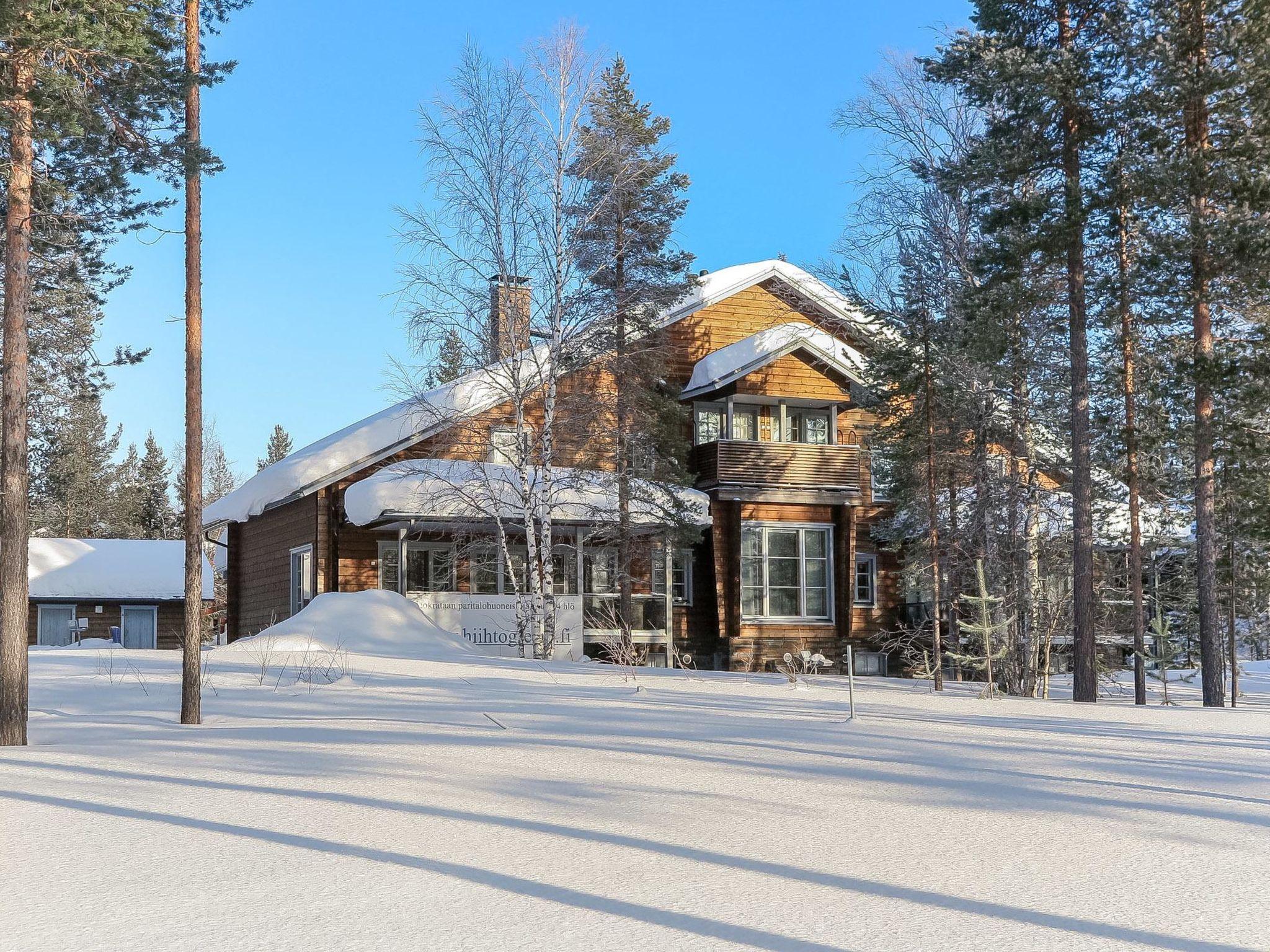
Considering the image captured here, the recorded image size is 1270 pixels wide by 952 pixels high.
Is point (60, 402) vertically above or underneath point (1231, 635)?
above

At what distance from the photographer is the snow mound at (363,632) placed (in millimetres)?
21250

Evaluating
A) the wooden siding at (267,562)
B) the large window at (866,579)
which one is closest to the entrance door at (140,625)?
the wooden siding at (267,562)

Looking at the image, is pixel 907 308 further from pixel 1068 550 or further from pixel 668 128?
pixel 668 128

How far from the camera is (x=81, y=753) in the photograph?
35.3 ft

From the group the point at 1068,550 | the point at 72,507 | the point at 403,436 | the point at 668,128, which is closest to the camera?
the point at 1068,550

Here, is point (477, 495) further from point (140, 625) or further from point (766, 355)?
point (140, 625)

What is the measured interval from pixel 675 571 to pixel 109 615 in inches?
881

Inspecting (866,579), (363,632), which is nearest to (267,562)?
(363,632)

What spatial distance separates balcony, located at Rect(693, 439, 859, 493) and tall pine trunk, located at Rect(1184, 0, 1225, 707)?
1186cm

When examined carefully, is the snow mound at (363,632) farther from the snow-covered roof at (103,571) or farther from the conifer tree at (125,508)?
the conifer tree at (125,508)

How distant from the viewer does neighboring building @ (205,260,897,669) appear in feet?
84.8

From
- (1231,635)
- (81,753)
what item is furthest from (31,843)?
(1231,635)

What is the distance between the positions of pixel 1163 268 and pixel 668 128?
15.1 m

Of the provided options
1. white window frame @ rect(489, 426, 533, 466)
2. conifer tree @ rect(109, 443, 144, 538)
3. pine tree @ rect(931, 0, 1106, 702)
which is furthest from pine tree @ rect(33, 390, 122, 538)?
pine tree @ rect(931, 0, 1106, 702)
